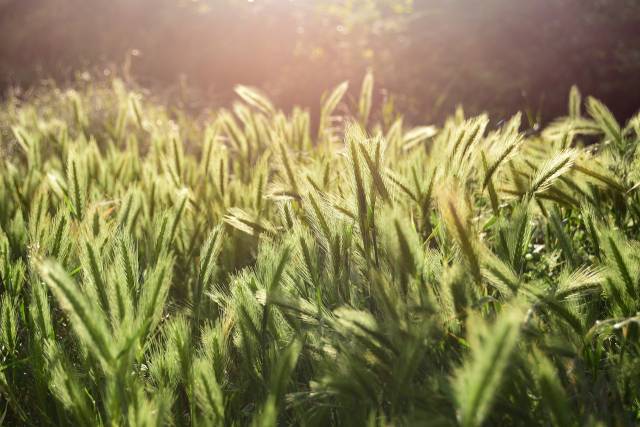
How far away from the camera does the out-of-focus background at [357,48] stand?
5180 mm

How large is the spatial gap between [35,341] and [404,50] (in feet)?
18.5

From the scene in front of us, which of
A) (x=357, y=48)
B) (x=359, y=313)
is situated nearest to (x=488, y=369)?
(x=359, y=313)

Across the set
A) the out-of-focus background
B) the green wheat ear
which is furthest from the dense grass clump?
the out-of-focus background

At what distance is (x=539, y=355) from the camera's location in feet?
2.57

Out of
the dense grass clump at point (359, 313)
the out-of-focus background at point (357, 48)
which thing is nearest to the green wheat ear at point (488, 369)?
the dense grass clump at point (359, 313)

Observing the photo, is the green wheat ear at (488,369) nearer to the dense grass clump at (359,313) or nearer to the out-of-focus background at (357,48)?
the dense grass clump at (359,313)

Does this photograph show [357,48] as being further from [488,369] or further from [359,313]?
[488,369]

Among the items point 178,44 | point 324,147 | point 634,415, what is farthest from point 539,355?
point 178,44

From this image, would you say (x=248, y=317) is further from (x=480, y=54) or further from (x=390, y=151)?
(x=480, y=54)

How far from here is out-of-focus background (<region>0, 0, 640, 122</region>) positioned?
5180mm

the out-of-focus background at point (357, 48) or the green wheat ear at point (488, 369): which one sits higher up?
the out-of-focus background at point (357, 48)

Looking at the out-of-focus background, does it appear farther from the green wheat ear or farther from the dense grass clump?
the green wheat ear

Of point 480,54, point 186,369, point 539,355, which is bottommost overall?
point 186,369

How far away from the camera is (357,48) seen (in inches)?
253
